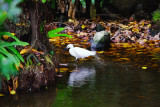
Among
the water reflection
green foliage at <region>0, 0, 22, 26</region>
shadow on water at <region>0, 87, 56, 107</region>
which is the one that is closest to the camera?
green foliage at <region>0, 0, 22, 26</region>

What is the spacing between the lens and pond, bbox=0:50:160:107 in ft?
10.00

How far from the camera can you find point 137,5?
1189cm

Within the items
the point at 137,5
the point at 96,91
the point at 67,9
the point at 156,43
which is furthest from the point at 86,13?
the point at 96,91

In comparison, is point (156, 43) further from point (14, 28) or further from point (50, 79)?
point (14, 28)

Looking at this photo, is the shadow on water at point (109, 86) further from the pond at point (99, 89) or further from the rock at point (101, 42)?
the rock at point (101, 42)

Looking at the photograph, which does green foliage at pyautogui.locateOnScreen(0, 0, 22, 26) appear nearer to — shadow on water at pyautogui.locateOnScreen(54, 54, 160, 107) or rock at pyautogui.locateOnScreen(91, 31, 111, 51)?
shadow on water at pyautogui.locateOnScreen(54, 54, 160, 107)

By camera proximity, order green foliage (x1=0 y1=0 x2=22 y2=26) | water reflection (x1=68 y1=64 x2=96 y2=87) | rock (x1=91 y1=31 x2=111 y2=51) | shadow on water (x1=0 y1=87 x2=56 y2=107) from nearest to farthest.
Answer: green foliage (x1=0 y1=0 x2=22 y2=26) → shadow on water (x1=0 y1=87 x2=56 y2=107) → water reflection (x1=68 y1=64 x2=96 y2=87) → rock (x1=91 y1=31 x2=111 y2=51)

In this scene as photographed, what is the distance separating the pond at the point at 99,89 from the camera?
3.05m

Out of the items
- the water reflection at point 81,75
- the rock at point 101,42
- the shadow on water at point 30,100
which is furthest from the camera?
the rock at point 101,42

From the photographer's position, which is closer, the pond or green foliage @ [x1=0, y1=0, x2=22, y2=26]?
green foliage @ [x1=0, y1=0, x2=22, y2=26]

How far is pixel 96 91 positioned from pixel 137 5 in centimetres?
936

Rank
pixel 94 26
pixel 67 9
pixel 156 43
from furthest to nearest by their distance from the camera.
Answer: pixel 67 9 → pixel 94 26 → pixel 156 43

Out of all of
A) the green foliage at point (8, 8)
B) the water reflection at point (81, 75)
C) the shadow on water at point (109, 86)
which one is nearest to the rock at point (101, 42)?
the shadow on water at point (109, 86)

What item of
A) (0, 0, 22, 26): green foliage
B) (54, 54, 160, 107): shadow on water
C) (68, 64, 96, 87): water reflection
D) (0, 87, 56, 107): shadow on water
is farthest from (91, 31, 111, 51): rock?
(0, 0, 22, 26): green foliage
